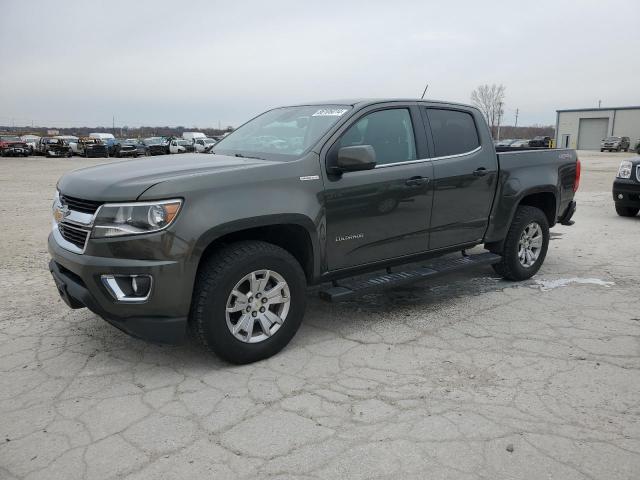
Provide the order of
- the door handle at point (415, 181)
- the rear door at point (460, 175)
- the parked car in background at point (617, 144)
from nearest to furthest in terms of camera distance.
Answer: the door handle at point (415, 181) < the rear door at point (460, 175) < the parked car in background at point (617, 144)

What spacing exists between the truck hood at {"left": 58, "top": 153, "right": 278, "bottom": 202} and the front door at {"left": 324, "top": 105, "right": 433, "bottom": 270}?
66 cm

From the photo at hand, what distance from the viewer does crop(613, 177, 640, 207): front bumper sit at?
966 centimetres

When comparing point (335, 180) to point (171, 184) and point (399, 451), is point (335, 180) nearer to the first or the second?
point (171, 184)

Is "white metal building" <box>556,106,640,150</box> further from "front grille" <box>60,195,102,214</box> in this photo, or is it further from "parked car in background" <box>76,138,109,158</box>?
"front grille" <box>60,195,102,214</box>

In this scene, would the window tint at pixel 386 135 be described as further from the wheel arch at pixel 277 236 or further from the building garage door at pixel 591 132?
the building garage door at pixel 591 132

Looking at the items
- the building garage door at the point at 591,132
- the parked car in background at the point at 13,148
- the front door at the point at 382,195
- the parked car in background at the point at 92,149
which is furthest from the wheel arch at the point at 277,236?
the building garage door at the point at 591,132

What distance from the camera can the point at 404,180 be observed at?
4387 mm

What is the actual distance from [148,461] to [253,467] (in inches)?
20.8

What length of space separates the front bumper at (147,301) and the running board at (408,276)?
1.20 metres

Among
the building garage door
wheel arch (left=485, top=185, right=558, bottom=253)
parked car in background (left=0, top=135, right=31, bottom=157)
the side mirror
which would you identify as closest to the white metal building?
the building garage door

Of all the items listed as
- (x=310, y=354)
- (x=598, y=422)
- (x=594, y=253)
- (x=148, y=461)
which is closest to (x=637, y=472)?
(x=598, y=422)

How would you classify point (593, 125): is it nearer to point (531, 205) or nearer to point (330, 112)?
point (531, 205)

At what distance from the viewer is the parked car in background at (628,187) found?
380 inches

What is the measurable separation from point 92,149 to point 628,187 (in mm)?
34986
